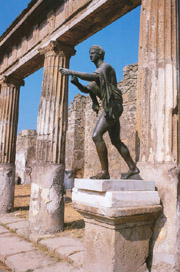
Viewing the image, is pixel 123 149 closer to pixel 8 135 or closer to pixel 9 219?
pixel 9 219

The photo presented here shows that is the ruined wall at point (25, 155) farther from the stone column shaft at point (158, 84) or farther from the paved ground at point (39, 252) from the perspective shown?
the stone column shaft at point (158, 84)

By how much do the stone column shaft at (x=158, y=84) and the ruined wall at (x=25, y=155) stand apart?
1277 centimetres

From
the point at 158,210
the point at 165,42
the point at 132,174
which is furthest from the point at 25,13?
the point at 158,210

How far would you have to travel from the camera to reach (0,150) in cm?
771

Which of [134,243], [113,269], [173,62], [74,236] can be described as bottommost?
[74,236]

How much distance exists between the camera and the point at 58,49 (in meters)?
5.73

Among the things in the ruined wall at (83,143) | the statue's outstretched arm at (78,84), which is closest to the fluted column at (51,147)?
the statue's outstretched arm at (78,84)

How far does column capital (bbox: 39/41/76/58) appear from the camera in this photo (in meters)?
5.69

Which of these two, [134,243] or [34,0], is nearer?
[134,243]

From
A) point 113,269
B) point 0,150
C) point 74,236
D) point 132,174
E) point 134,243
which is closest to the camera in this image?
point 113,269

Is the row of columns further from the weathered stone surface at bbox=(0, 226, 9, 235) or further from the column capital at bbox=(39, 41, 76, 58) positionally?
the weathered stone surface at bbox=(0, 226, 9, 235)

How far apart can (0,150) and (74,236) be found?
401 cm

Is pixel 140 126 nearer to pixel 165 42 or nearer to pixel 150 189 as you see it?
pixel 150 189

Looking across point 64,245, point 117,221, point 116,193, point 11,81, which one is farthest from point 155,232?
point 11,81
